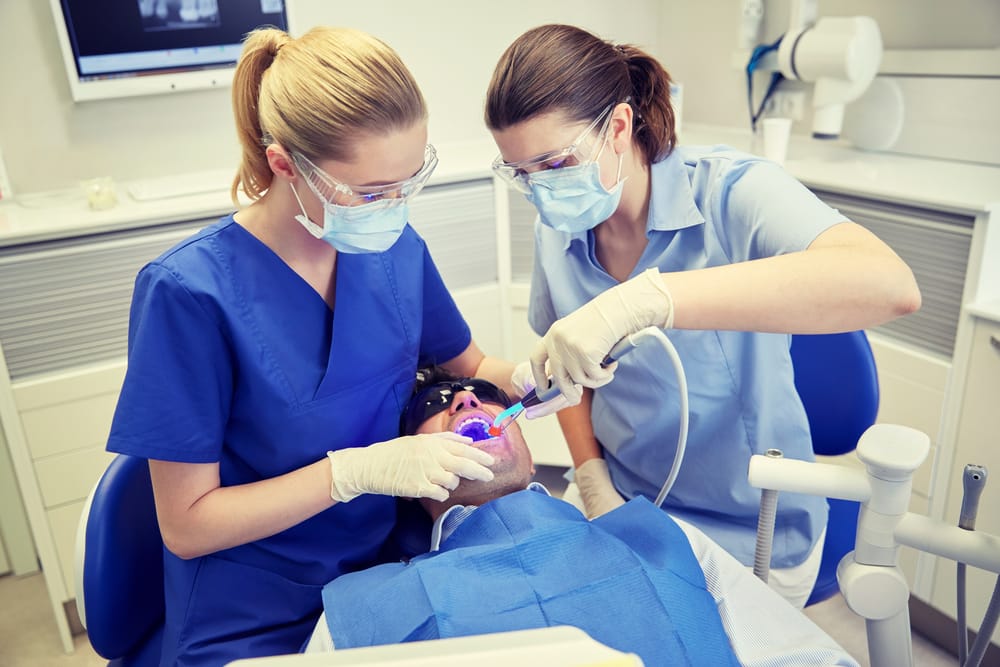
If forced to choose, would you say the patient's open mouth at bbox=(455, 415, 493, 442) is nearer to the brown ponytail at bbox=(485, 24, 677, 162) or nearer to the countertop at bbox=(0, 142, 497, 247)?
the brown ponytail at bbox=(485, 24, 677, 162)

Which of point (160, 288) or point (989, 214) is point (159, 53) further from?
point (989, 214)

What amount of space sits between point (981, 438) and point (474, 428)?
118 centimetres

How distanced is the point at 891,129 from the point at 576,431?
58.1 inches

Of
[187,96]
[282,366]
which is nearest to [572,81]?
[282,366]

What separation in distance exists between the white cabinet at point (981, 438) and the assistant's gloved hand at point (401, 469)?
120 cm

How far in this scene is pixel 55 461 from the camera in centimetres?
198

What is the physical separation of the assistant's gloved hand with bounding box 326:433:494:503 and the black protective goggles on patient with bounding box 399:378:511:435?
0.57ft

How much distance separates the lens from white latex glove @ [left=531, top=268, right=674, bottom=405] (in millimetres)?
1041

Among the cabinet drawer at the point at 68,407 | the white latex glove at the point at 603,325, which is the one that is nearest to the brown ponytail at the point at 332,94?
the white latex glove at the point at 603,325

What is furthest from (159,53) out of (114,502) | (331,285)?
(114,502)

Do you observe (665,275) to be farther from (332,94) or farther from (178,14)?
(178,14)

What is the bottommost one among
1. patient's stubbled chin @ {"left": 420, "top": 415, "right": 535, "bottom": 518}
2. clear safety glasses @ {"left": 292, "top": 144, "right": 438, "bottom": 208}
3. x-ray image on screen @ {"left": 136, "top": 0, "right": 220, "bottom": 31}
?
patient's stubbled chin @ {"left": 420, "top": 415, "right": 535, "bottom": 518}

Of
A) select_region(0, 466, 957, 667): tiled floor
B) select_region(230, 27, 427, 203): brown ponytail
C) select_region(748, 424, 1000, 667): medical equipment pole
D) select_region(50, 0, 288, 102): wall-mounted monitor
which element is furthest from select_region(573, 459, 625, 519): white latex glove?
select_region(50, 0, 288, 102): wall-mounted monitor

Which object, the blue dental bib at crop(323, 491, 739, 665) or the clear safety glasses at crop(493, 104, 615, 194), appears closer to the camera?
the blue dental bib at crop(323, 491, 739, 665)
